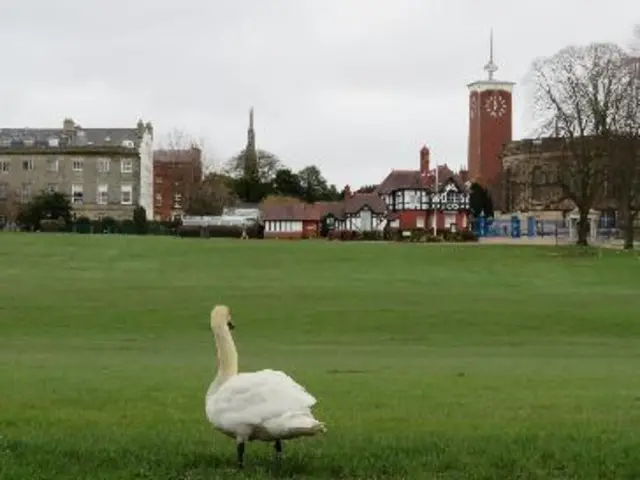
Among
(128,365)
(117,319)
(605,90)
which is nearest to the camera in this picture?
(128,365)

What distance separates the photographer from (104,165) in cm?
14788

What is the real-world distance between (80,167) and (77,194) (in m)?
3.56

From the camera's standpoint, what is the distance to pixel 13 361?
2430 centimetres

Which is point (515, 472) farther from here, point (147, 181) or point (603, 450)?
point (147, 181)

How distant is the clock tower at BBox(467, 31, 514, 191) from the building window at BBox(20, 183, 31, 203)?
67932 mm

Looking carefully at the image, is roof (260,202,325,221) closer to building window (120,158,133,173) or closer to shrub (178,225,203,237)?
shrub (178,225,203,237)

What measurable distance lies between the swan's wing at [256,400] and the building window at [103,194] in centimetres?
14184

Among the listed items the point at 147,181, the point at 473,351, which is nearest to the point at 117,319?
the point at 473,351

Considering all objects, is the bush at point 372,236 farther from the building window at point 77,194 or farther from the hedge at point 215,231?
the building window at point 77,194

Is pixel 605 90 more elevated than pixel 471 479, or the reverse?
pixel 605 90

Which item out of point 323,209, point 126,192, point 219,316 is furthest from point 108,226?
point 219,316

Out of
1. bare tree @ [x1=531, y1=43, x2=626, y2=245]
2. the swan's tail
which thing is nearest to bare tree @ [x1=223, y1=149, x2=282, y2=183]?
bare tree @ [x1=531, y1=43, x2=626, y2=245]

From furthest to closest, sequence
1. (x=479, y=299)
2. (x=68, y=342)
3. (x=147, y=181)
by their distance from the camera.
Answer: (x=147, y=181)
(x=479, y=299)
(x=68, y=342)

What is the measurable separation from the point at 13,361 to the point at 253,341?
9187 millimetres
